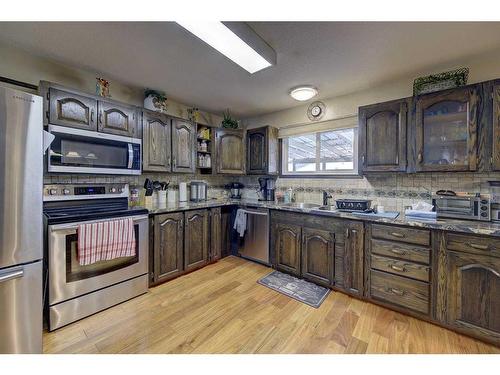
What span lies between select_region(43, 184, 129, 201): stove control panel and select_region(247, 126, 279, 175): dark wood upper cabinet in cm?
179

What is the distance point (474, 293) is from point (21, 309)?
119 inches

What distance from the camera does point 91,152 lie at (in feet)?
6.72

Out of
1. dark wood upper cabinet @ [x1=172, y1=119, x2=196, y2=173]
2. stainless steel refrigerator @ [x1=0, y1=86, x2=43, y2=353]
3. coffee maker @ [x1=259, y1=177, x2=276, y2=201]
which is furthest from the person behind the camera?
coffee maker @ [x1=259, y1=177, x2=276, y2=201]

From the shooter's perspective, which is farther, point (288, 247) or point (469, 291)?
point (288, 247)

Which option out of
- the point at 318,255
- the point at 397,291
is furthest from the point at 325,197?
the point at 397,291

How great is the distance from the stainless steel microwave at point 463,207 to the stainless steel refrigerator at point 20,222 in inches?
121

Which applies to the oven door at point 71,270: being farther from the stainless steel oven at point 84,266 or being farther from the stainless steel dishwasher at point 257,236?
the stainless steel dishwasher at point 257,236

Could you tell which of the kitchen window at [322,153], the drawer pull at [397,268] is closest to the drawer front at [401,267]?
the drawer pull at [397,268]

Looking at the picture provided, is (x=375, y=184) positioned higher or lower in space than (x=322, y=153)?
lower

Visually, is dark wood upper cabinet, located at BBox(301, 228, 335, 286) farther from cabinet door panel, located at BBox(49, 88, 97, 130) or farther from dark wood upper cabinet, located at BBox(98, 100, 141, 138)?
cabinet door panel, located at BBox(49, 88, 97, 130)

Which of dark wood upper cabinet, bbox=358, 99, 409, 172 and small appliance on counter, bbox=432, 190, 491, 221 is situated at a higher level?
dark wood upper cabinet, bbox=358, 99, 409, 172

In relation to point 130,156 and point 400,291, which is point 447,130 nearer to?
point 400,291

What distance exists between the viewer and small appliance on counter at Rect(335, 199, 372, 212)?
2.34 metres

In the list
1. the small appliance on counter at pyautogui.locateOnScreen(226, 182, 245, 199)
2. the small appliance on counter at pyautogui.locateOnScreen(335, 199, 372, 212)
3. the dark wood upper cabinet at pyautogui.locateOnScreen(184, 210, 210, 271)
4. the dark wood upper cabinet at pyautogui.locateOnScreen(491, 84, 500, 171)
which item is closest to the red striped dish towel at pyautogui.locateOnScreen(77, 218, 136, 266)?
the dark wood upper cabinet at pyautogui.locateOnScreen(184, 210, 210, 271)
